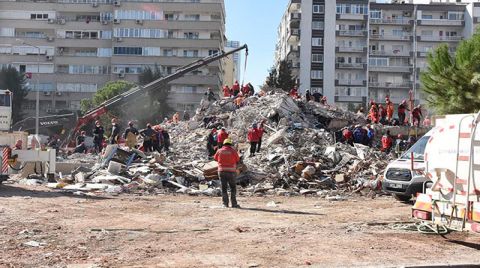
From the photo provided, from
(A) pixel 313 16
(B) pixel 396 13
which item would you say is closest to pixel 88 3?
(A) pixel 313 16

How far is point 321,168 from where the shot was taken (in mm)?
19875

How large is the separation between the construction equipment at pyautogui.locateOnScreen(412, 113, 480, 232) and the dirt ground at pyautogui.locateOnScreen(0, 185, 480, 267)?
1.54 ft

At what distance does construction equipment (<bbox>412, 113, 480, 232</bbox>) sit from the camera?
8.27 meters

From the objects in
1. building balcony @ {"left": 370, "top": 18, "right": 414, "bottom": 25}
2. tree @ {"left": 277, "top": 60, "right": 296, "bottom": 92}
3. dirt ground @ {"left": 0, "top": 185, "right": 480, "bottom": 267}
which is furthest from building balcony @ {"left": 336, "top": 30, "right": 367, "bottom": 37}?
dirt ground @ {"left": 0, "top": 185, "right": 480, "bottom": 267}

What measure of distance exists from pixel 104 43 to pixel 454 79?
57.0 m

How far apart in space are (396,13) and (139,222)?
74398 mm

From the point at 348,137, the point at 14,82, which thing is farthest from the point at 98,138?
the point at 14,82

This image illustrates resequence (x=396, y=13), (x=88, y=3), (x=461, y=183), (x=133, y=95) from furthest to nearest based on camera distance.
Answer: (x=396, y=13) < (x=88, y=3) < (x=133, y=95) < (x=461, y=183)

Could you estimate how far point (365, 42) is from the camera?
3041 inches

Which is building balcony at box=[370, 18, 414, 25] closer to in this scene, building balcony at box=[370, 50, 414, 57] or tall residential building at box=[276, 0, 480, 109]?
tall residential building at box=[276, 0, 480, 109]

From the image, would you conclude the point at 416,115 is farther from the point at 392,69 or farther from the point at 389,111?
the point at 392,69

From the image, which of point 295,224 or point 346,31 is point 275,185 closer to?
point 295,224

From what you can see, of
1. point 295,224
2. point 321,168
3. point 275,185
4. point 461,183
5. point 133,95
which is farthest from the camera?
point 133,95

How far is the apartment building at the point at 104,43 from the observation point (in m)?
71.4
